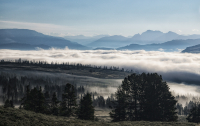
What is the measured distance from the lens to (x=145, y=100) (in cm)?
6744

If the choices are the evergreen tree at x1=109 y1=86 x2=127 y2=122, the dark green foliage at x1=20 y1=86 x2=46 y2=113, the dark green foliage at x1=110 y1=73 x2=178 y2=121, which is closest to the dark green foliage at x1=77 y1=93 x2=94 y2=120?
the evergreen tree at x1=109 y1=86 x2=127 y2=122

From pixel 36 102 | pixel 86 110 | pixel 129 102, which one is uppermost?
pixel 36 102

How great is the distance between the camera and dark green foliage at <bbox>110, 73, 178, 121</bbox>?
62.7 meters

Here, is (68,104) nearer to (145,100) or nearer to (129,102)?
(129,102)

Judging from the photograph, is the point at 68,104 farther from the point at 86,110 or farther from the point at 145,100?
the point at 145,100

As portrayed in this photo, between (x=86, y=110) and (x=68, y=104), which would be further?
(x=68, y=104)

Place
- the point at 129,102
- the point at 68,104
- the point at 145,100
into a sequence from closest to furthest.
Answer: the point at 68,104
the point at 129,102
the point at 145,100

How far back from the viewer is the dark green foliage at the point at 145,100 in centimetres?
6266

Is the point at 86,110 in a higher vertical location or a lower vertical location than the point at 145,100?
lower

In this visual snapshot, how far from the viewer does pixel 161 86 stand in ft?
218

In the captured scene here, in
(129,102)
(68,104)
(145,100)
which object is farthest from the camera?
(145,100)

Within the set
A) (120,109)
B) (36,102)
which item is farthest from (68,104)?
(120,109)

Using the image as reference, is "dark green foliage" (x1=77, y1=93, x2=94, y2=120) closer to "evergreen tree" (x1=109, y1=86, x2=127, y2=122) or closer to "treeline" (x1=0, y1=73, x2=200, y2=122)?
"treeline" (x1=0, y1=73, x2=200, y2=122)

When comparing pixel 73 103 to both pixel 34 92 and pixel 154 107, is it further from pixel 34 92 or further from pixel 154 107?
pixel 154 107
